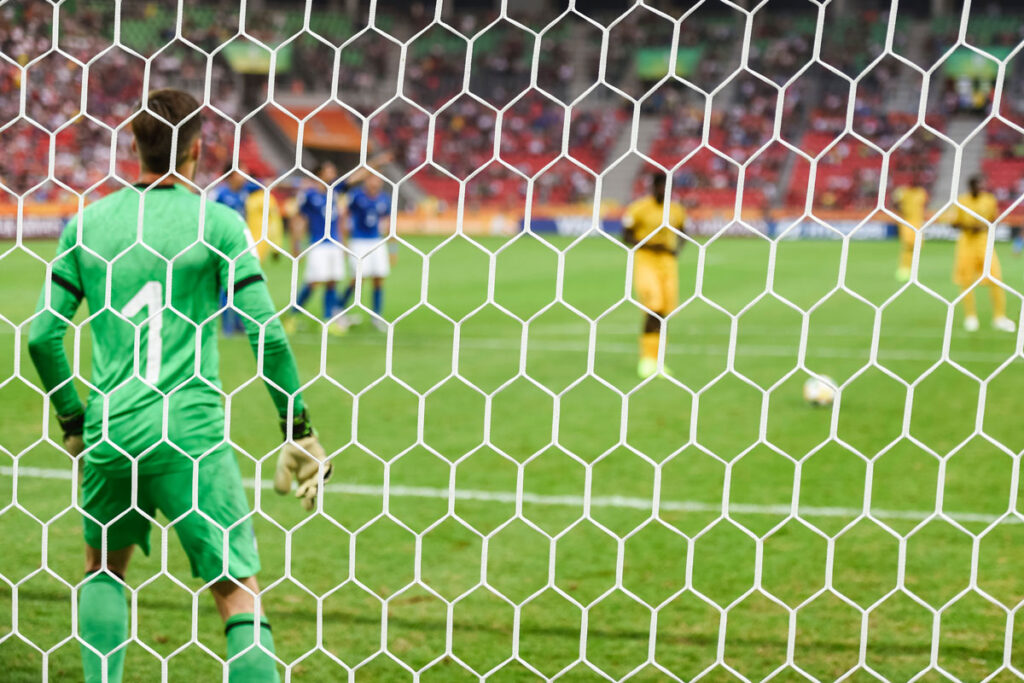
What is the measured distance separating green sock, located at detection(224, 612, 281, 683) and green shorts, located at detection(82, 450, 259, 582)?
4.4 inches

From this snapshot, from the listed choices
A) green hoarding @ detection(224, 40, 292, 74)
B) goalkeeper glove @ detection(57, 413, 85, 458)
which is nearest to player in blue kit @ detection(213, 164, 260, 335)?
goalkeeper glove @ detection(57, 413, 85, 458)

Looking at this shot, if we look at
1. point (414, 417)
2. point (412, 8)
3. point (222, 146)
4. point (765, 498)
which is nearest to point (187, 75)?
point (222, 146)

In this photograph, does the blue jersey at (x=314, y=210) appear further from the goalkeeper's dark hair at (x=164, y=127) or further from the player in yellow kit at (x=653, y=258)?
the goalkeeper's dark hair at (x=164, y=127)

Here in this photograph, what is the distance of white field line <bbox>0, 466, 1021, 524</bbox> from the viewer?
191 inches

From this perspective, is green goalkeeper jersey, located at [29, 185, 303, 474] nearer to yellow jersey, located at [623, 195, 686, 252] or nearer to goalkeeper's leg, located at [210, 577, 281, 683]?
goalkeeper's leg, located at [210, 577, 281, 683]

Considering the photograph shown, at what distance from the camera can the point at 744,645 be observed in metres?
3.50

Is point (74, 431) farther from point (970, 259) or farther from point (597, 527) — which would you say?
point (970, 259)

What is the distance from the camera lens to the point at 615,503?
5047 mm

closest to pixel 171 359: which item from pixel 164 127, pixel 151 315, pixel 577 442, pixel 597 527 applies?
pixel 151 315

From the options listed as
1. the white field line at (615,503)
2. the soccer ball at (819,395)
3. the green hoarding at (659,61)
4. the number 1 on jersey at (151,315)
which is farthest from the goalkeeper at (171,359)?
the green hoarding at (659,61)

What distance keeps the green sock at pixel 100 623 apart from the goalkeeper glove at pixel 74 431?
1.04 ft

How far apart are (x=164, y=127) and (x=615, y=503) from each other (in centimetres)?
293

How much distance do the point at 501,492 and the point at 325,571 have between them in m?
1.22

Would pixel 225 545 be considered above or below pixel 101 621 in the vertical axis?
above
